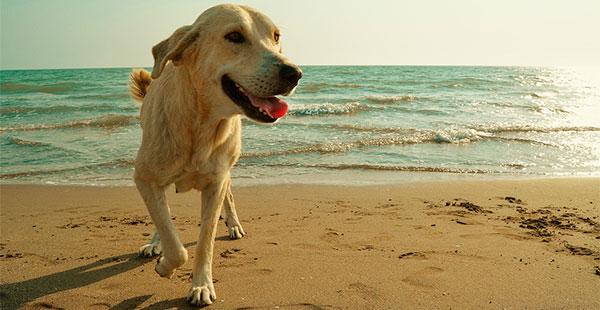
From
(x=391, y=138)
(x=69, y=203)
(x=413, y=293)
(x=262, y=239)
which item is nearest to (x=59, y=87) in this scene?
(x=391, y=138)

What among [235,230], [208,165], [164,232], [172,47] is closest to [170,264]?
[164,232]

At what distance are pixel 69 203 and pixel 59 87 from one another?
2276cm

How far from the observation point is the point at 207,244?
11.9ft

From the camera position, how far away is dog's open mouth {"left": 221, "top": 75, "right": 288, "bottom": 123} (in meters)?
3.26

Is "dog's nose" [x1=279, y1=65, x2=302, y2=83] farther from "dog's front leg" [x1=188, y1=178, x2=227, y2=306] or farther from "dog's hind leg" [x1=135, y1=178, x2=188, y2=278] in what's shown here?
"dog's hind leg" [x1=135, y1=178, x2=188, y2=278]

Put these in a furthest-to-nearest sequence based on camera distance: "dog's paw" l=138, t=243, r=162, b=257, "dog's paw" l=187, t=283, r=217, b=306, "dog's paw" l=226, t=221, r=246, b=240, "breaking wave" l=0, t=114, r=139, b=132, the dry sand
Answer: "breaking wave" l=0, t=114, r=139, b=132, "dog's paw" l=226, t=221, r=246, b=240, "dog's paw" l=138, t=243, r=162, b=257, the dry sand, "dog's paw" l=187, t=283, r=217, b=306

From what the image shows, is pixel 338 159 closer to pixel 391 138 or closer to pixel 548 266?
pixel 391 138

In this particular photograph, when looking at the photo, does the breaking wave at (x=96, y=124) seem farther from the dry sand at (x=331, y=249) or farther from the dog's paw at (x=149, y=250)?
the dog's paw at (x=149, y=250)

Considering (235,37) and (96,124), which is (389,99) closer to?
(96,124)

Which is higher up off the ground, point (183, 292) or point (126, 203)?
point (183, 292)

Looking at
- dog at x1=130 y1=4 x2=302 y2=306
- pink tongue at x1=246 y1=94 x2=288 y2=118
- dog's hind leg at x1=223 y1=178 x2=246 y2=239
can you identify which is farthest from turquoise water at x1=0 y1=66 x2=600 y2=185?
pink tongue at x1=246 y1=94 x2=288 y2=118

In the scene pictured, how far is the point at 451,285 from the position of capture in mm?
3641

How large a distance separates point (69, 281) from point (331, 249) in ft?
6.59

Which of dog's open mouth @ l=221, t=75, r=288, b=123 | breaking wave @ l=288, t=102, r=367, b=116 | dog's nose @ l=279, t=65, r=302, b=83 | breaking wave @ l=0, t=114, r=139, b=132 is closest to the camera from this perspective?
dog's nose @ l=279, t=65, r=302, b=83
